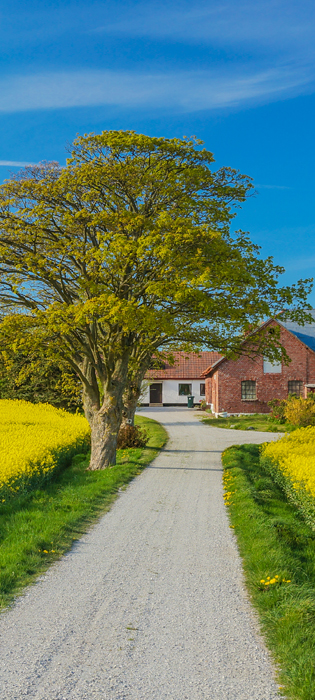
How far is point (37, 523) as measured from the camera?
370 inches

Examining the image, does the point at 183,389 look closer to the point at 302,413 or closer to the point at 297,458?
the point at 302,413

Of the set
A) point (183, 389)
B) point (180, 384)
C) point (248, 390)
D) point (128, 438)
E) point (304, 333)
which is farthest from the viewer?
point (183, 389)

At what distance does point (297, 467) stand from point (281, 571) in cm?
687

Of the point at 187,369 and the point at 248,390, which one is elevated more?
the point at 187,369

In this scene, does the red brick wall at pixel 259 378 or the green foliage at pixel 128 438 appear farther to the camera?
the red brick wall at pixel 259 378

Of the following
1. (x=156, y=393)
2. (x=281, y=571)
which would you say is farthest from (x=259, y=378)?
(x=281, y=571)

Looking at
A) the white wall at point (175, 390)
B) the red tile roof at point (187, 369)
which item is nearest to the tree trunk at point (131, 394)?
the red tile roof at point (187, 369)

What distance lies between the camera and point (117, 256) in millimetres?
14484

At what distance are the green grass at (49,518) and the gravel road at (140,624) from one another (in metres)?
0.27

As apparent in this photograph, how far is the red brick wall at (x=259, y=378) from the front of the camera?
40.2 meters

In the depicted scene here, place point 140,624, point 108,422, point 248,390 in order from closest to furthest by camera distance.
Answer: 1. point 140,624
2. point 108,422
3. point 248,390

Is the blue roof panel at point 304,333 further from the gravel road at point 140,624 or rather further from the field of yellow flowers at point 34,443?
the gravel road at point 140,624

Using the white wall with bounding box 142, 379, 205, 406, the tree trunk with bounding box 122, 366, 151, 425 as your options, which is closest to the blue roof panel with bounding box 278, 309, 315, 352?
the white wall with bounding box 142, 379, 205, 406

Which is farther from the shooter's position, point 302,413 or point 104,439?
point 302,413
